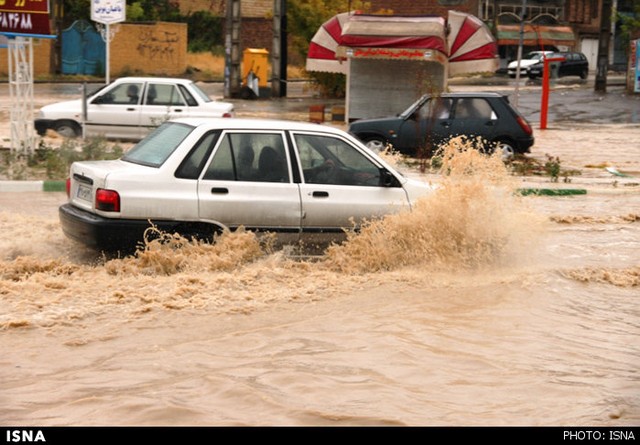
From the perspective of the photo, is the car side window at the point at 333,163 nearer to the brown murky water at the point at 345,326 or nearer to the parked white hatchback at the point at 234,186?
the parked white hatchback at the point at 234,186

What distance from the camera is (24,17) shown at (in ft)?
53.7

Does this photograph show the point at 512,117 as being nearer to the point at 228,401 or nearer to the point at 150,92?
the point at 150,92

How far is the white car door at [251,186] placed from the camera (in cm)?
961

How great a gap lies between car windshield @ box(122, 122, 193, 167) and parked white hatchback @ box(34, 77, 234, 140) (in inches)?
432

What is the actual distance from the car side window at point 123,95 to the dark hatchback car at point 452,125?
4623 mm

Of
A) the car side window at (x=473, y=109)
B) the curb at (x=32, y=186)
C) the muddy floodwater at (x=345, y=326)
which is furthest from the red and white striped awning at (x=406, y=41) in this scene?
the muddy floodwater at (x=345, y=326)

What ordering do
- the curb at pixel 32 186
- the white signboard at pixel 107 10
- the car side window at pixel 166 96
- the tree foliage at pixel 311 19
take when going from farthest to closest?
the tree foliage at pixel 311 19 → the white signboard at pixel 107 10 → the car side window at pixel 166 96 → the curb at pixel 32 186

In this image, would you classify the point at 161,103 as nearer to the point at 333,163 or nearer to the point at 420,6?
the point at 333,163

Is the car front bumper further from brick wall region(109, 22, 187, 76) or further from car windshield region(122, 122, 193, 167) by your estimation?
brick wall region(109, 22, 187, 76)

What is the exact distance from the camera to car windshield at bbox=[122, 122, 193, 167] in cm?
975

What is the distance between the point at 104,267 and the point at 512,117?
1225cm

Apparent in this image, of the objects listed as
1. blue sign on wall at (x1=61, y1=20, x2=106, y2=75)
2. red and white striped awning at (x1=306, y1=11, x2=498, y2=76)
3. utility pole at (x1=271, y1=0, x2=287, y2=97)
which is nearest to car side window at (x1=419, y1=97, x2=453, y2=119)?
red and white striped awning at (x1=306, y1=11, x2=498, y2=76)

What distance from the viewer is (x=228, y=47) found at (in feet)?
124
